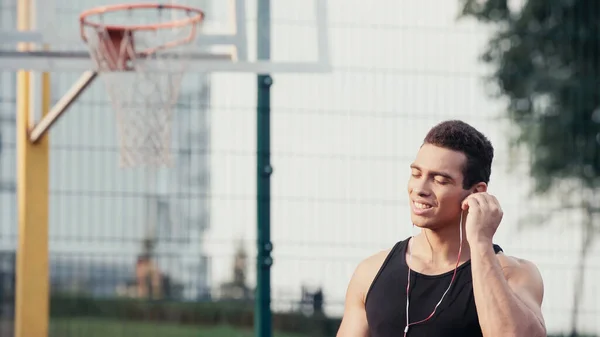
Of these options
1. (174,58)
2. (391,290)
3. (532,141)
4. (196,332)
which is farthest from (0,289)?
(391,290)

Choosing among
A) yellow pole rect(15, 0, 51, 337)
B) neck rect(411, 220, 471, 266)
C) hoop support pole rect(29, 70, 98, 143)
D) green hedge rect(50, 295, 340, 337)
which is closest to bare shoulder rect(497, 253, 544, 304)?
neck rect(411, 220, 471, 266)

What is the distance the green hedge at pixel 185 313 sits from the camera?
727cm

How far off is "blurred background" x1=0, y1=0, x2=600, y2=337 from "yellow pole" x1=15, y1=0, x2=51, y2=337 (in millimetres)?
140

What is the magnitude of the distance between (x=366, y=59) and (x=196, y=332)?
208cm

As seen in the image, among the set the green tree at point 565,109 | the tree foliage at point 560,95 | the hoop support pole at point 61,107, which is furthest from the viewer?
the tree foliage at point 560,95

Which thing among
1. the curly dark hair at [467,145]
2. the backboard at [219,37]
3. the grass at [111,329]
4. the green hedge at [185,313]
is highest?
the backboard at [219,37]

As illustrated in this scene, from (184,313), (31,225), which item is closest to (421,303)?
(31,225)

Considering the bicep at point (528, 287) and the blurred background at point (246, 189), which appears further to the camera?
the blurred background at point (246, 189)

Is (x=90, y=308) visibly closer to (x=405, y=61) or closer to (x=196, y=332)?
(x=196, y=332)

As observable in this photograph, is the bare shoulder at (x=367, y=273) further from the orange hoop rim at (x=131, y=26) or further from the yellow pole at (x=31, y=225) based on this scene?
the yellow pole at (x=31, y=225)

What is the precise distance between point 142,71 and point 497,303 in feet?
11.8

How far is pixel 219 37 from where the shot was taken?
255 inches

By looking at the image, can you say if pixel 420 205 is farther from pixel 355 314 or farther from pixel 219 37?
pixel 219 37

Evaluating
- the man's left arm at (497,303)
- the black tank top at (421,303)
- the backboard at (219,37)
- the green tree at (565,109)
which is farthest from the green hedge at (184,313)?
the man's left arm at (497,303)
